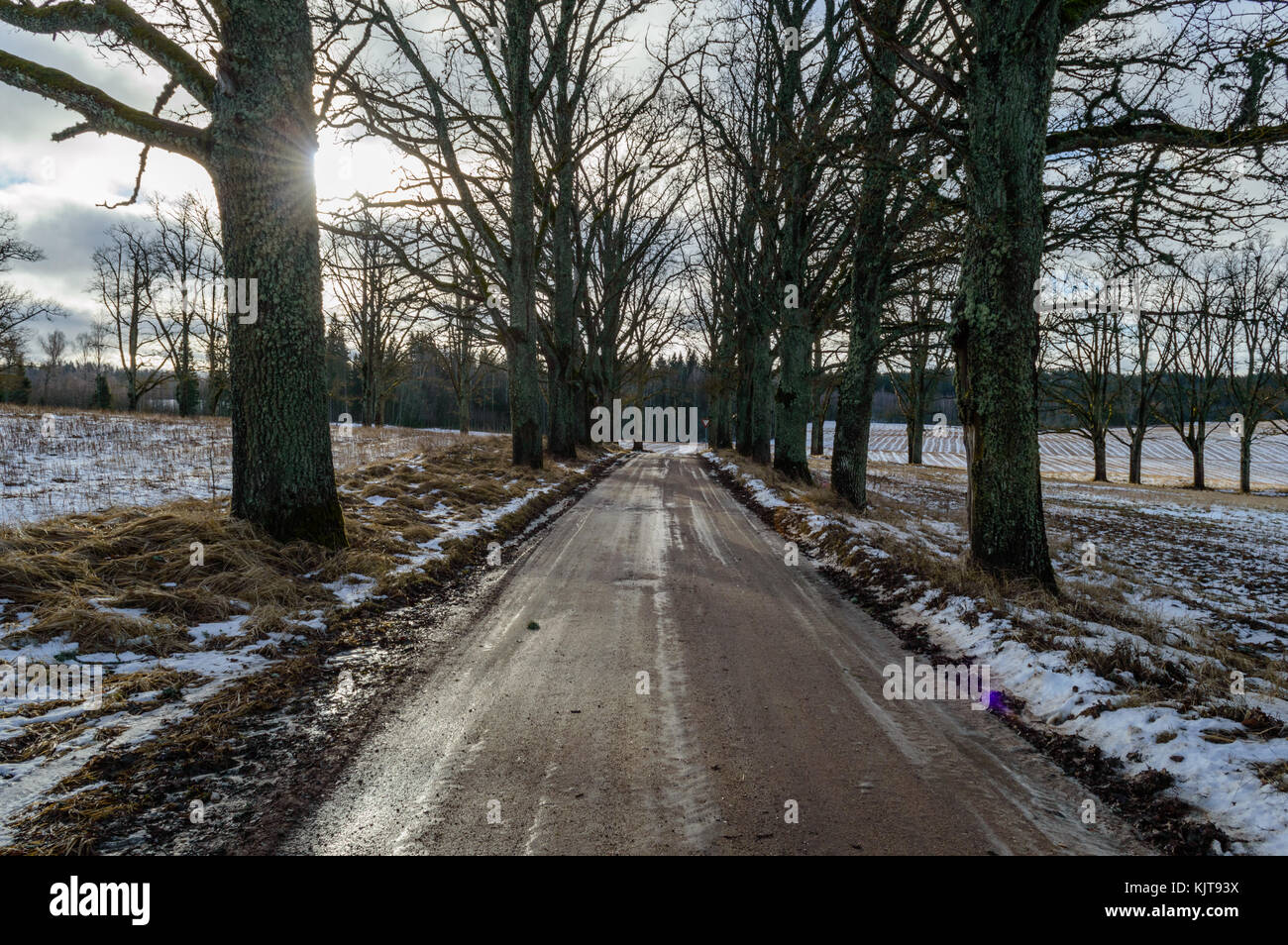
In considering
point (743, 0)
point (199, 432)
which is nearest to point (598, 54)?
point (743, 0)

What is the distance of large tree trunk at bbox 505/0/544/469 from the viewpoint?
1288cm

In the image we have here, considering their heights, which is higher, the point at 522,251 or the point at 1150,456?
the point at 522,251

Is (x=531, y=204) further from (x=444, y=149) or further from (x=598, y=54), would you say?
(x=598, y=54)

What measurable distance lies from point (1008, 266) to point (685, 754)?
5274 mm

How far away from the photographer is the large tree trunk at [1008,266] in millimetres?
5527

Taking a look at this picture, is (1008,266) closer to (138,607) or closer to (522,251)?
(138,607)

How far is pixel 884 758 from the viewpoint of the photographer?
3105 mm

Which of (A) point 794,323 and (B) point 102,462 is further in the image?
(A) point 794,323

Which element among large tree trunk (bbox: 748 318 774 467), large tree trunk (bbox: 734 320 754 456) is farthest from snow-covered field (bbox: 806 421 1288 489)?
large tree trunk (bbox: 748 318 774 467)

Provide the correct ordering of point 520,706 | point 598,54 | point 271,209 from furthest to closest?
point 598,54
point 271,209
point 520,706

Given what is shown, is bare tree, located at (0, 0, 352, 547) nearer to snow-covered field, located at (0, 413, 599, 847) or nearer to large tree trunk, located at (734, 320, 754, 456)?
snow-covered field, located at (0, 413, 599, 847)

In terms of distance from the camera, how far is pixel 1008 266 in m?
5.54

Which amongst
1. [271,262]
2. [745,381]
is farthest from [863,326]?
[745,381]
